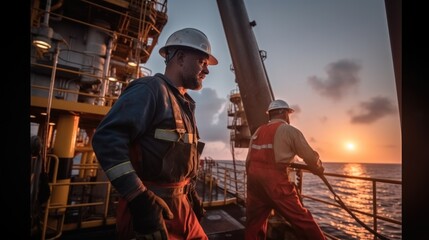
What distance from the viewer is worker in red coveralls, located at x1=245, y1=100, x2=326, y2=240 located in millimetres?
2814

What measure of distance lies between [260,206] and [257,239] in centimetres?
48

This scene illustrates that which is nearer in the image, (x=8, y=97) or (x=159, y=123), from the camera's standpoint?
(x=8, y=97)

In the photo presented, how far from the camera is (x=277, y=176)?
3.06 meters

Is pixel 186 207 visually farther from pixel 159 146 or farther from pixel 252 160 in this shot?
pixel 252 160

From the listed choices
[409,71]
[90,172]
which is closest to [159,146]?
[409,71]

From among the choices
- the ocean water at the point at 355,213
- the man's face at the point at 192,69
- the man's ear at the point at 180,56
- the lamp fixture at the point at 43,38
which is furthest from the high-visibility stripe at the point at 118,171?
the lamp fixture at the point at 43,38

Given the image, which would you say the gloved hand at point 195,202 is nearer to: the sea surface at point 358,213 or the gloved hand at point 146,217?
the gloved hand at point 146,217

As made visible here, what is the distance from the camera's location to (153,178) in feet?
4.84

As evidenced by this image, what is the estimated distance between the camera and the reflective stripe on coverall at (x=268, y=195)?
276 cm

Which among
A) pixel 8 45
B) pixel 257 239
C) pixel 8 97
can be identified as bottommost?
pixel 257 239

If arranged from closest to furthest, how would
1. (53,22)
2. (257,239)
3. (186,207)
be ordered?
(186,207) → (257,239) → (53,22)

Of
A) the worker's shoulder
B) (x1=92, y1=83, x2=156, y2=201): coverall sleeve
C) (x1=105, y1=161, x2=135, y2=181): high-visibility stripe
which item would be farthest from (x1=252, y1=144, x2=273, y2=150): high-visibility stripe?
(x1=105, y1=161, x2=135, y2=181): high-visibility stripe

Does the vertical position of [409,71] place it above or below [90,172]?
above

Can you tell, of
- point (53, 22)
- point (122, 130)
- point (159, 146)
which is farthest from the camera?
point (53, 22)
